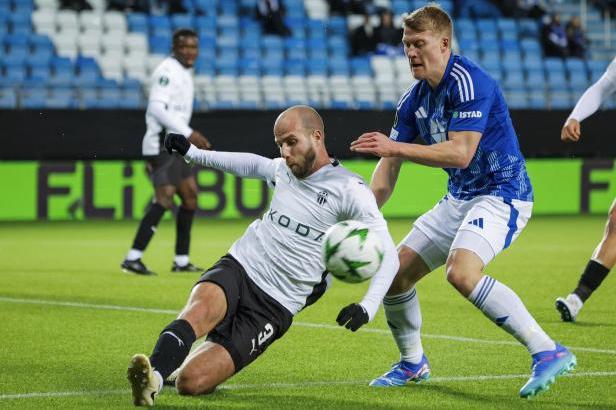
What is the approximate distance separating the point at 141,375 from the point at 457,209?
195 centimetres

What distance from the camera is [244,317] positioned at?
5.88 m

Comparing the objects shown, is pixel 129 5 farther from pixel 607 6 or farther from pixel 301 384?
pixel 301 384

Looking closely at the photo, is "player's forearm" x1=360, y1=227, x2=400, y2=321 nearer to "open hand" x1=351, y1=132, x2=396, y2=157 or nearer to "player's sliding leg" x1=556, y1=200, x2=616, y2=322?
"open hand" x1=351, y1=132, x2=396, y2=157

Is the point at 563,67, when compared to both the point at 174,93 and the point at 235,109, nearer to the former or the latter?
the point at 235,109

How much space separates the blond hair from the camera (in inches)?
234

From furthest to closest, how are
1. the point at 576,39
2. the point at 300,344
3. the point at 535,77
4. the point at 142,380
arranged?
the point at 576,39 < the point at 535,77 < the point at 300,344 < the point at 142,380

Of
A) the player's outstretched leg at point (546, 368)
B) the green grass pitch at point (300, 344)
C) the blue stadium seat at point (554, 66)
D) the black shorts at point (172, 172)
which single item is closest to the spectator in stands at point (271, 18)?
the blue stadium seat at point (554, 66)

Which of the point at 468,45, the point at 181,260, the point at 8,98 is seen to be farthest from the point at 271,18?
the point at 181,260

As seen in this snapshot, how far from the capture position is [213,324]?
5.75 metres

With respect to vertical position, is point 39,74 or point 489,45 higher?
point 489,45

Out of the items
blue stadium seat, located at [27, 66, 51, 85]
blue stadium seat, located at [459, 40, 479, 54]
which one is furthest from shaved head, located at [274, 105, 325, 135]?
blue stadium seat, located at [459, 40, 479, 54]

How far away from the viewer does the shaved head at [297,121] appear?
5.75 metres

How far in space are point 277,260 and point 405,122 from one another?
3.45ft

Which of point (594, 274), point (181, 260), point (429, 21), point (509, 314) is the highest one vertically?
point (429, 21)
